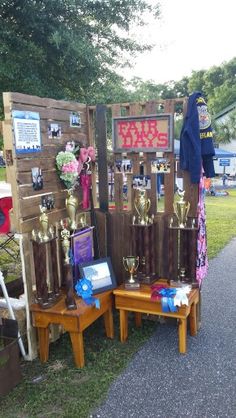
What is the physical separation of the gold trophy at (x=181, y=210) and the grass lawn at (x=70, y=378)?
117 centimetres

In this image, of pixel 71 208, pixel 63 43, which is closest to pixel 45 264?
pixel 71 208

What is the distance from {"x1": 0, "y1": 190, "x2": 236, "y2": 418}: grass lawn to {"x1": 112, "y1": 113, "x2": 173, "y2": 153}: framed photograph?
5.98 feet

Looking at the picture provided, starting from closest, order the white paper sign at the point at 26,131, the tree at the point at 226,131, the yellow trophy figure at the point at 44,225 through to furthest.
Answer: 1. the white paper sign at the point at 26,131
2. the yellow trophy figure at the point at 44,225
3. the tree at the point at 226,131

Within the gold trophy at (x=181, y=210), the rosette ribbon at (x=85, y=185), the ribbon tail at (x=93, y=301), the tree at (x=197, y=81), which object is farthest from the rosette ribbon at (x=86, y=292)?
the tree at (x=197, y=81)

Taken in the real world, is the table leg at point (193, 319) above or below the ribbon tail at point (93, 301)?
below

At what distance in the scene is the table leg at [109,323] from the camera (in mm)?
3576

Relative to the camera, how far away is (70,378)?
296 cm

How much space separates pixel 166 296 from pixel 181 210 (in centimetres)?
79

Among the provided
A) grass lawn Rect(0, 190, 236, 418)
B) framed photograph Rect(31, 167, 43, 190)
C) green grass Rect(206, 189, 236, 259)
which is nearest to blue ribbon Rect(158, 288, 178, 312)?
grass lawn Rect(0, 190, 236, 418)

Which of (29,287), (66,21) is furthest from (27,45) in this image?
(29,287)

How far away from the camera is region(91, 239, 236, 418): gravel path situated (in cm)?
259

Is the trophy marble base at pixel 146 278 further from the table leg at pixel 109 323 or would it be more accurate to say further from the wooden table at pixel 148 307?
the table leg at pixel 109 323

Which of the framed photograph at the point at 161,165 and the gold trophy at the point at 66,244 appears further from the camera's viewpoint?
the framed photograph at the point at 161,165

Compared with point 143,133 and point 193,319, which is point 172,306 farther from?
point 143,133
